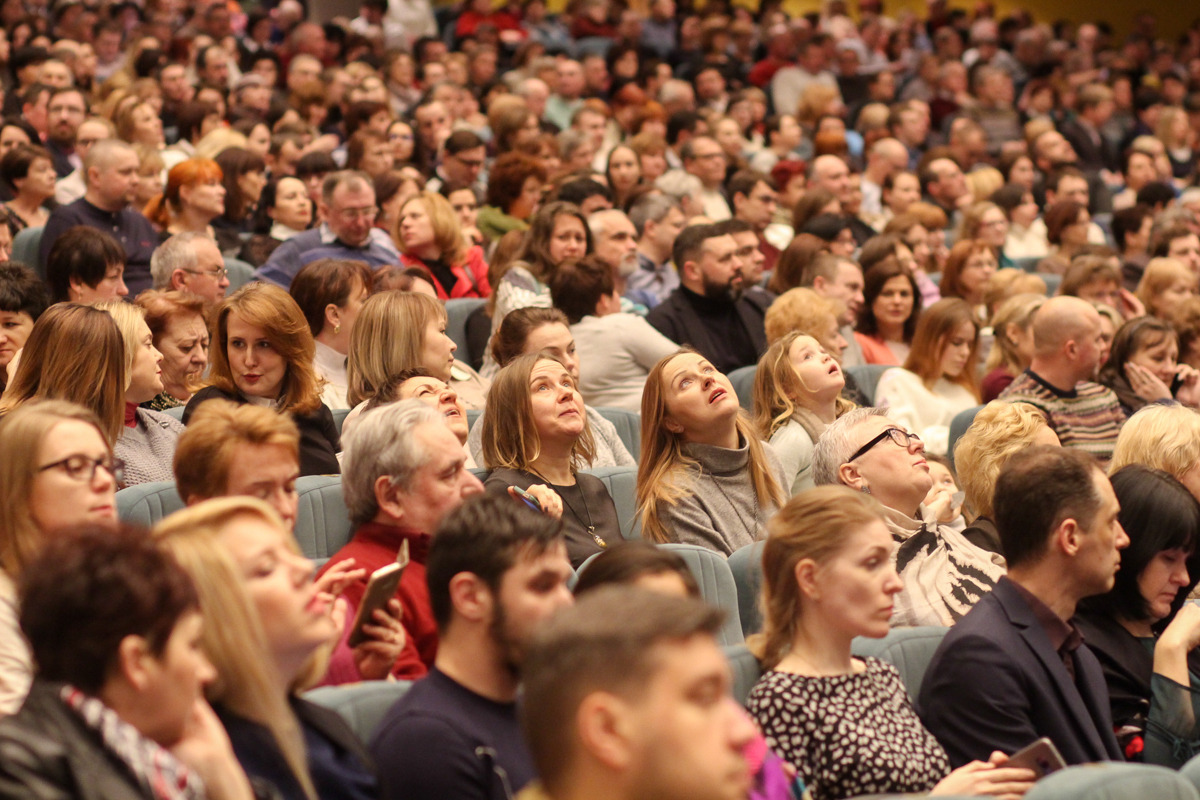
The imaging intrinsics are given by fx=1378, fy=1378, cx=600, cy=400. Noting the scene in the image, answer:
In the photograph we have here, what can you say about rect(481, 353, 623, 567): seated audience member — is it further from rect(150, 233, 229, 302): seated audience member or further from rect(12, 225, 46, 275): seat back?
rect(12, 225, 46, 275): seat back

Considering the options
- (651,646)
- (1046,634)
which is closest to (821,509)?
(1046,634)

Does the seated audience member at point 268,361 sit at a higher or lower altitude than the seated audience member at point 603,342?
higher

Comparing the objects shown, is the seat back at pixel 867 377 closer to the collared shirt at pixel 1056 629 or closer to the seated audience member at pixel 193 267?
the seated audience member at pixel 193 267

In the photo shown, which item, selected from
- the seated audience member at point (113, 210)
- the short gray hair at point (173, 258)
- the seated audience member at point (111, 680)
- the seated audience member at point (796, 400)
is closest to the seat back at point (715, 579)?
the seated audience member at point (796, 400)

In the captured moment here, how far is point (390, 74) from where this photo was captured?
8.91 meters

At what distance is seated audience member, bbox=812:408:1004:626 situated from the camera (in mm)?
2750

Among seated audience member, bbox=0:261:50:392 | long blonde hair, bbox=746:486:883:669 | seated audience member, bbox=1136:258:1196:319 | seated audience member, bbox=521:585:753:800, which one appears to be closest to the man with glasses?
seated audience member, bbox=0:261:50:392

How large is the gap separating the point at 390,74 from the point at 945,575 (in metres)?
6.89

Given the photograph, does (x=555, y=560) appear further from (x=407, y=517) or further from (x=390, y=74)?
(x=390, y=74)

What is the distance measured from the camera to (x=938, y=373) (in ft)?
15.4

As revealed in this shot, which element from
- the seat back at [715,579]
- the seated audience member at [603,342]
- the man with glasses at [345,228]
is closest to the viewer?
the seat back at [715,579]

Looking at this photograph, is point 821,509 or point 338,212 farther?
point 338,212

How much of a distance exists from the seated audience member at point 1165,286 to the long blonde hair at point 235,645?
15.3 ft

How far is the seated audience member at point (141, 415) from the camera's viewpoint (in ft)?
10.4
